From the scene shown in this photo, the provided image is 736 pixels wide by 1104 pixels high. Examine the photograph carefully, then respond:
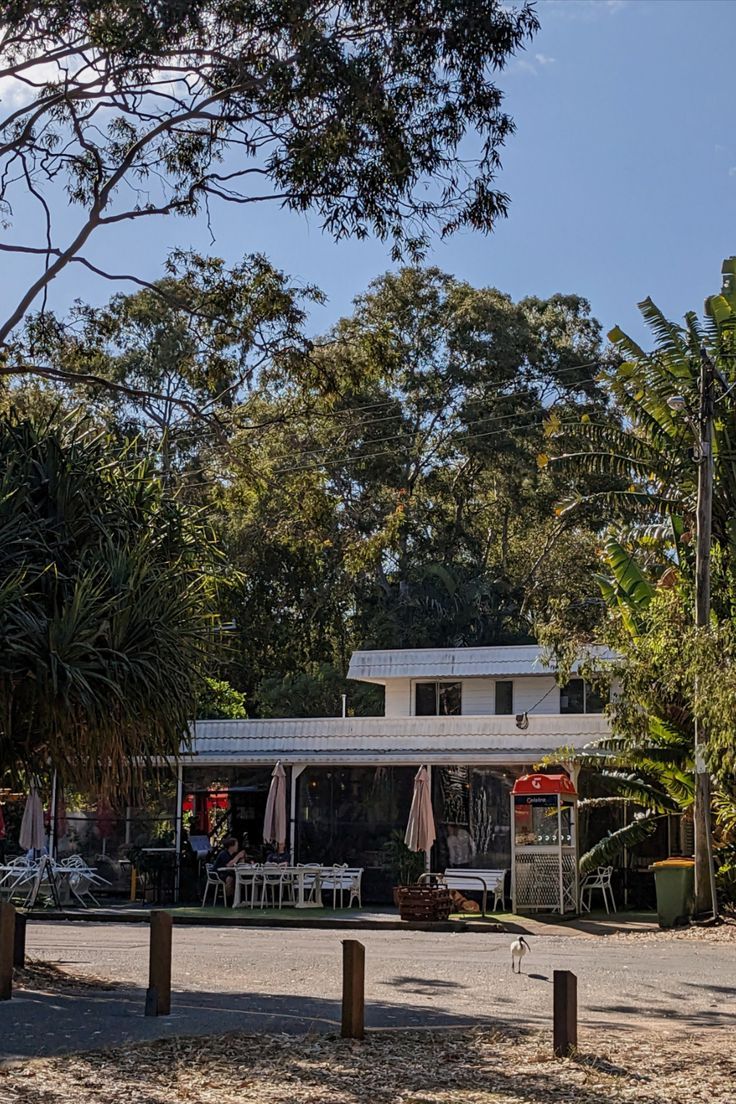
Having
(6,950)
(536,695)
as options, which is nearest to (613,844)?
(536,695)

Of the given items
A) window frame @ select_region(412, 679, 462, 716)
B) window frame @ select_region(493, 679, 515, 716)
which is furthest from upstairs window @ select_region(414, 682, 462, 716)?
window frame @ select_region(493, 679, 515, 716)

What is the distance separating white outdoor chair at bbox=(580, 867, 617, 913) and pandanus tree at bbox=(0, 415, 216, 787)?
37.4 feet

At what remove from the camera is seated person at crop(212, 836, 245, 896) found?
23906 mm

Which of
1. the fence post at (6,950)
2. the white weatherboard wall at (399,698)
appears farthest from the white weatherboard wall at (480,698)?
the fence post at (6,950)

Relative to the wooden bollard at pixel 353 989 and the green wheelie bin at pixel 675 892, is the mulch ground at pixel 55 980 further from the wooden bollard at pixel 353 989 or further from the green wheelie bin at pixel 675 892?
the green wheelie bin at pixel 675 892

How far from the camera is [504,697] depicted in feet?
98.5

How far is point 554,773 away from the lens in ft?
77.5

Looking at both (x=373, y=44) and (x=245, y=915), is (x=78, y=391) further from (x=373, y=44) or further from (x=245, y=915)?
(x=373, y=44)

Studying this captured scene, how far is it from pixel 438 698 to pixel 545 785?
8.66 metres

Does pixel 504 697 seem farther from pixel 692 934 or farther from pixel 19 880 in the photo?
pixel 692 934

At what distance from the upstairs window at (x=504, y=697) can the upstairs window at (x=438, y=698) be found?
0.93 m

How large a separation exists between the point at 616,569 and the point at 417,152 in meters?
10.3

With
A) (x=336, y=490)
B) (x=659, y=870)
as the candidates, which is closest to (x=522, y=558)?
(x=336, y=490)

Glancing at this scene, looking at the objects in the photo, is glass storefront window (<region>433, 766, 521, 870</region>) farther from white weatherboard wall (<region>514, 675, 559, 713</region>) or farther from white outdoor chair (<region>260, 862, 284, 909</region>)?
white weatherboard wall (<region>514, 675, 559, 713</region>)
